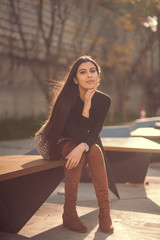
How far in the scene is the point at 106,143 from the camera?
6.30 m

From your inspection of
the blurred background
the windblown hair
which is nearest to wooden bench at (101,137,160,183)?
the windblown hair

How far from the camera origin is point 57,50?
1528 centimetres

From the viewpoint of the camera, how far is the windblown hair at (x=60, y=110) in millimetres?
4602

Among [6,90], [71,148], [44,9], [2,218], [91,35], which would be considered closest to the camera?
[2,218]

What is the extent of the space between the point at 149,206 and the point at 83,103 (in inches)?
61.5

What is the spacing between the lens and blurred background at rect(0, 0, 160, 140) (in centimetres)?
Answer: 1395

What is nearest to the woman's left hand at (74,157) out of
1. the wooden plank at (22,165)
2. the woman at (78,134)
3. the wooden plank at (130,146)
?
the woman at (78,134)

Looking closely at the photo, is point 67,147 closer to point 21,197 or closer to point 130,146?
point 21,197

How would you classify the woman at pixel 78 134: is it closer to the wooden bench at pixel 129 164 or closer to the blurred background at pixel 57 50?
the wooden bench at pixel 129 164

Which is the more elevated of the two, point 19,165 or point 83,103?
point 83,103

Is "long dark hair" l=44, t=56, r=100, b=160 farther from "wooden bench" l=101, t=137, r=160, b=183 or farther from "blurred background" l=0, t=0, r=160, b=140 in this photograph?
"blurred background" l=0, t=0, r=160, b=140

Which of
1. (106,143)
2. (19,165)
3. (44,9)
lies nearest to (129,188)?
(106,143)

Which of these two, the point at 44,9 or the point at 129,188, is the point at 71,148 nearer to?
the point at 129,188

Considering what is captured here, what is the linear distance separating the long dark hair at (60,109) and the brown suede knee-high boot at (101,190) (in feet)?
1.38
